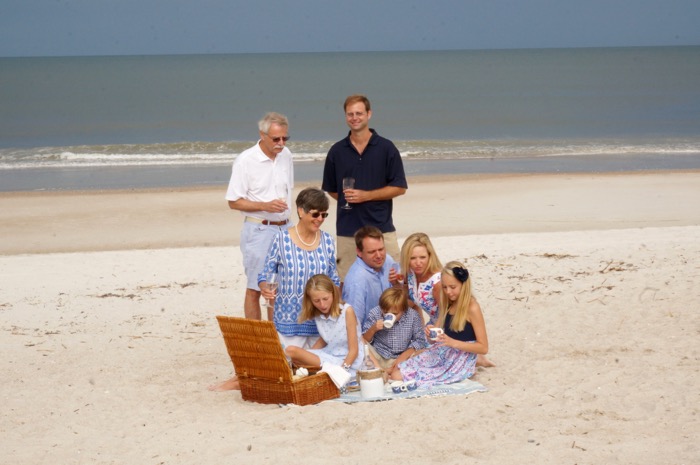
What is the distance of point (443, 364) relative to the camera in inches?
242

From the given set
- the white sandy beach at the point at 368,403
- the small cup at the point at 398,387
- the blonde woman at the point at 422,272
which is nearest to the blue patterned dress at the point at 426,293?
the blonde woman at the point at 422,272

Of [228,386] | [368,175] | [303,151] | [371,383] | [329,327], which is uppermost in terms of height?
[368,175]

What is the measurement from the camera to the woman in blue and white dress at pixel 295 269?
6.10m

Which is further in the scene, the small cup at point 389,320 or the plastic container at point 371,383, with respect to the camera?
the small cup at point 389,320

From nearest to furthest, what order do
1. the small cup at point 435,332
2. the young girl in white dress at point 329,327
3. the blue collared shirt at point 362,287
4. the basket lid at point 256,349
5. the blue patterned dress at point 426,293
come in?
the basket lid at point 256,349, the small cup at point 435,332, the young girl in white dress at point 329,327, the blue collared shirt at point 362,287, the blue patterned dress at point 426,293

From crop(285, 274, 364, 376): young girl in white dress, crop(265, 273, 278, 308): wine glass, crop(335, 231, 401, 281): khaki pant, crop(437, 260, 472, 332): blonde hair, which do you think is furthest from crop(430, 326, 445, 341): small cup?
crop(335, 231, 401, 281): khaki pant

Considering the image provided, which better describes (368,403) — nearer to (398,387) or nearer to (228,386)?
(398,387)

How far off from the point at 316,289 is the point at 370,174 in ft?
3.77

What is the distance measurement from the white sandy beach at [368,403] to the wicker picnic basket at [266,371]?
118mm

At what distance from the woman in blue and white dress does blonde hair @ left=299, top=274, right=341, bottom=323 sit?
0.32ft

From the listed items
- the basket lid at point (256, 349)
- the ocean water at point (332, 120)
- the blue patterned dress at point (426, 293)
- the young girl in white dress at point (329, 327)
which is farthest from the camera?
the ocean water at point (332, 120)

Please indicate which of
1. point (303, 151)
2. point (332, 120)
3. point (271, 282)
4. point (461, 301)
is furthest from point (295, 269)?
point (332, 120)

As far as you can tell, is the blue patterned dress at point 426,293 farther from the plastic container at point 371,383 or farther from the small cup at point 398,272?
the plastic container at point 371,383

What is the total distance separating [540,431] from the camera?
16.7 feet
